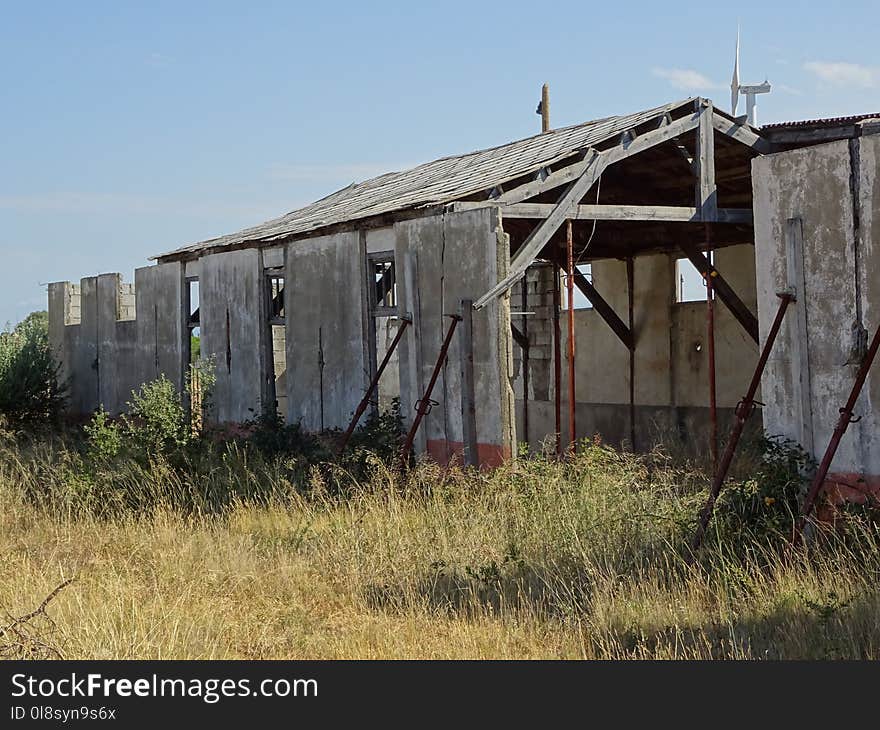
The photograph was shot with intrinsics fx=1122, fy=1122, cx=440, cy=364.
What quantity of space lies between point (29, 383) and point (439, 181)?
34.3ft

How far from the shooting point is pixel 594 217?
497 inches

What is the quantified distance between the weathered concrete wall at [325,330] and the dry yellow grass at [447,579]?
368 centimetres

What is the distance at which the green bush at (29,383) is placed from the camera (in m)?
21.0

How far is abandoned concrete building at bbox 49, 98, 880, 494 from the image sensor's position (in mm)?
8914

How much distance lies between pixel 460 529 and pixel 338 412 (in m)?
6.08

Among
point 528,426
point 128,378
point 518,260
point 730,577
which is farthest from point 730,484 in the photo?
point 128,378

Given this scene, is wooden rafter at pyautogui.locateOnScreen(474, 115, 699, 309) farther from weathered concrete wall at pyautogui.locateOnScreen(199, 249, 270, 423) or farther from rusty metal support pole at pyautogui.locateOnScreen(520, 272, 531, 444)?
rusty metal support pole at pyautogui.locateOnScreen(520, 272, 531, 444)

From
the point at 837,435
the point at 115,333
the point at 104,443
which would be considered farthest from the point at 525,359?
the point at 837,435

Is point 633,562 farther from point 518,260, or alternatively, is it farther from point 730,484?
point 518,260

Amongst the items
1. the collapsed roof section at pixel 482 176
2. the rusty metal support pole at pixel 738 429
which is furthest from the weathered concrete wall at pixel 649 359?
the rusty metal support pole at pixel 738 429

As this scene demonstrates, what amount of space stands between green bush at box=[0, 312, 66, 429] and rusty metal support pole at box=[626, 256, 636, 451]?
11.0 meters

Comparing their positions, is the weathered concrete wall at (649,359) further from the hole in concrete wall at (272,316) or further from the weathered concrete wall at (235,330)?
the weathered concrete wall at (235,330)

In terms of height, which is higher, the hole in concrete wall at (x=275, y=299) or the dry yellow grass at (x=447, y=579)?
the hole in concrete wall at (x=275, y=299)

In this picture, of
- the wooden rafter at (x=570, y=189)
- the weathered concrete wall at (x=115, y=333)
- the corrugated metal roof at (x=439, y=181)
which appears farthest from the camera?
the weathered concrete wall at (x=115, y=333)
